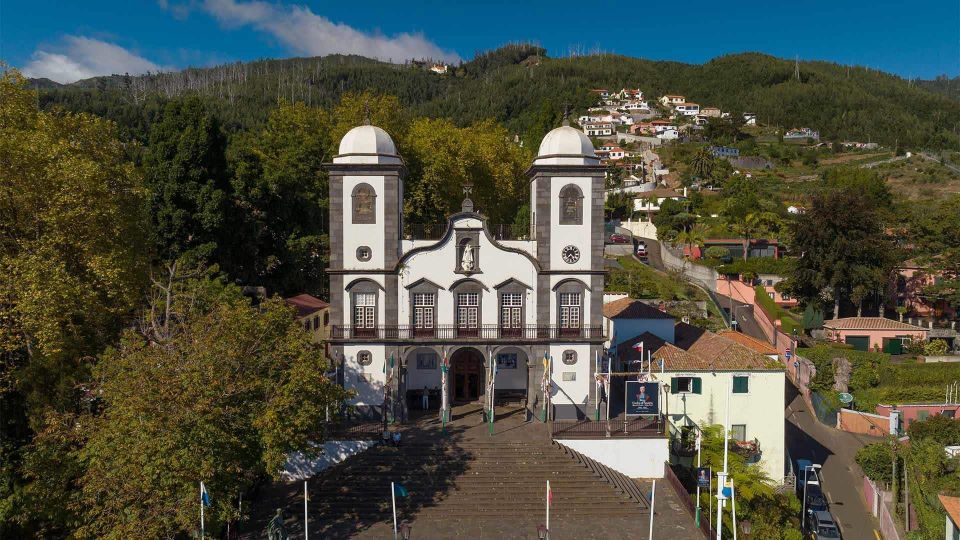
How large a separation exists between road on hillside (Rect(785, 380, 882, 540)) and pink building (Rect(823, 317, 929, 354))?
7.11m

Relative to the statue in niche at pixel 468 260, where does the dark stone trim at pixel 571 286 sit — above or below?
below

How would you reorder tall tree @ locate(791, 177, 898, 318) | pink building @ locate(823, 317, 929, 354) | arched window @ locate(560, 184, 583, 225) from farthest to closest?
tall tree @ locate(791, 177, 898, 318), pink building @ locate(823, 317, 929, 354), arched window @ locate(560, 184, 583, 225)

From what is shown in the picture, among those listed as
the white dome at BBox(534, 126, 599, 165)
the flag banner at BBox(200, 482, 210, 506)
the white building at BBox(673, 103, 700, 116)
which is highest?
the white building at BBox(673, 103, 700, 116)

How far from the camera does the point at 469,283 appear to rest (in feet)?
88.0

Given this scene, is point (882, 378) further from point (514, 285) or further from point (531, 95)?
point (531, 95)

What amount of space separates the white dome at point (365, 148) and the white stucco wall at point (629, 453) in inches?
501

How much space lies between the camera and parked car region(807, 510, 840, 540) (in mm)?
24328

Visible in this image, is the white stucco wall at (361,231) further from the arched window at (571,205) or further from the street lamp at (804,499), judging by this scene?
the street lamp at (804,499)

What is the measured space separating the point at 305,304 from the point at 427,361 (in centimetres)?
975

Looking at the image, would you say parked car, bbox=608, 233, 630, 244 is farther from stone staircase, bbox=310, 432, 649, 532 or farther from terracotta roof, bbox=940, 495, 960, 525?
terracotta roof, bbox=940, 495, 960, 525

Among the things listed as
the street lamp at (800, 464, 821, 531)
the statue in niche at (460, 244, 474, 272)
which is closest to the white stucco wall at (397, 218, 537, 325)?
the statue in niche at (460, 244, 474, 272)

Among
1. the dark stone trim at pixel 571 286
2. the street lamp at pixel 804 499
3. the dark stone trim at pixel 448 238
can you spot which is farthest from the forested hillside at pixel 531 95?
the street lamp at pixel 804 499

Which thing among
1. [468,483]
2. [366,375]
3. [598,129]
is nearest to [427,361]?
[366,375]

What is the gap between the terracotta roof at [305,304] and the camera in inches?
1360
